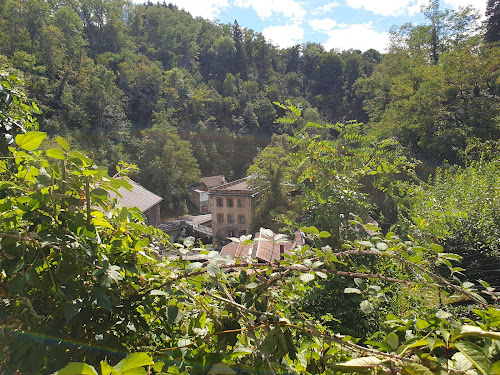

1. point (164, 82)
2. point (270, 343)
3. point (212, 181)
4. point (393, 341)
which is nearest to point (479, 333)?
point (393, 341)

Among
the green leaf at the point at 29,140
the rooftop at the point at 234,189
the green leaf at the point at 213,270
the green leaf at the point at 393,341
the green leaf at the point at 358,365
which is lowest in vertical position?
the rooftop at the point at 234,189

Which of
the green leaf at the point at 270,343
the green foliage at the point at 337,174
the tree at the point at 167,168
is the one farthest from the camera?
the tree at the point at 167,168

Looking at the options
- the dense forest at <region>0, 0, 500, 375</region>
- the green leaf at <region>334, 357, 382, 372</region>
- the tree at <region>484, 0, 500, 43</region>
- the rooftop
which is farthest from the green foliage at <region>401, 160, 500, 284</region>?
the tree at <region>484, 0, 500, 43</region>

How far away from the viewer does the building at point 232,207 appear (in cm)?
2195

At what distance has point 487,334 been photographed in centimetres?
62

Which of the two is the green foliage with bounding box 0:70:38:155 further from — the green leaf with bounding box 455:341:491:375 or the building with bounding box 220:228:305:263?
the green leaf with bounding box 455:341:491:375

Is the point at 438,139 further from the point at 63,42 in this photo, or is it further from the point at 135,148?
the point at 63,42

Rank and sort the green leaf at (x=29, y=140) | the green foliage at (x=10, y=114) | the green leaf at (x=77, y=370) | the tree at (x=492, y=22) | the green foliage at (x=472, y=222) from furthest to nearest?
the tree at (x=492, y=22)
the green foliage at (x=472, y=222)
the green foliage at (x=10, y=114)
the green leaf at (x=29, y=140)
the green leaf at (x=77, y=370)

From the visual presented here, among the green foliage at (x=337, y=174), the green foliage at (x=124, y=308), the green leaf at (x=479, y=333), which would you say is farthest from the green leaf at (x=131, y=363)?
the green foliage at (x=337, y=174)

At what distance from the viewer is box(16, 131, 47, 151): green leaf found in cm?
81

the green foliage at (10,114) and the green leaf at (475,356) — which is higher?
the green foliage at (10,114)

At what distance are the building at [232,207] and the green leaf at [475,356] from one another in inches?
815

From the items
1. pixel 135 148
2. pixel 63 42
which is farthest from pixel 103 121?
pixel 63 42

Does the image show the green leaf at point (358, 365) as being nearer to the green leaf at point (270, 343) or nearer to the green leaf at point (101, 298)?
the green leaf at point (270, 343)
